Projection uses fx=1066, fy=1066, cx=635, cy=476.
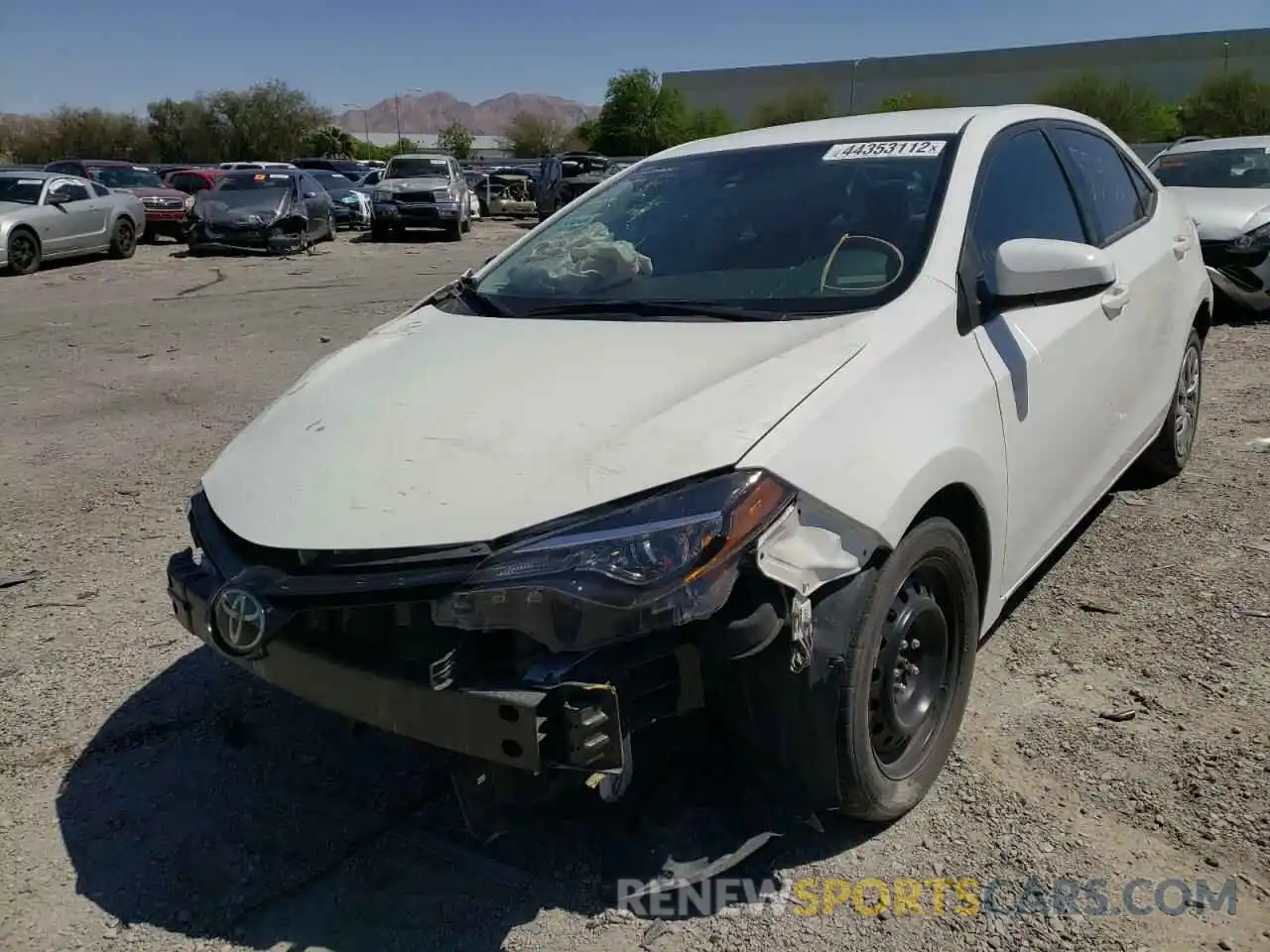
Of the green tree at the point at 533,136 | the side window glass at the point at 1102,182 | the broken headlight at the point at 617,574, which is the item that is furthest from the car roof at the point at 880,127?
the green tree at the point at 533,136

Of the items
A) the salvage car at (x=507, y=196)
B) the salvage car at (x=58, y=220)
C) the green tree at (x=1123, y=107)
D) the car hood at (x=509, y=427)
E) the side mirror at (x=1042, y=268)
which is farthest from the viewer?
the green tree at (x=1123, y=107)

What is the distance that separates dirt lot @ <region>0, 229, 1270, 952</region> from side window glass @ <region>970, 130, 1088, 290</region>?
4.41ft

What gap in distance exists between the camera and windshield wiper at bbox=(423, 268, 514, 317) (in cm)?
337

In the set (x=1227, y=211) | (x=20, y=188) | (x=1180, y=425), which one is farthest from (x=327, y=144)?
(x=1180, y=425)

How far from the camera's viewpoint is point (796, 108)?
72.5 meters

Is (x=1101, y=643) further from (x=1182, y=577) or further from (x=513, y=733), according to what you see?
(x=513, y=733)

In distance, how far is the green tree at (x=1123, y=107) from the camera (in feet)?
184

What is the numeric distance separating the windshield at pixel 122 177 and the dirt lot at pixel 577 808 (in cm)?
2031

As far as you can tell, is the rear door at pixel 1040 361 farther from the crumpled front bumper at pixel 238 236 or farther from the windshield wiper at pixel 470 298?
the crumpled front bumper at pixel 238 236

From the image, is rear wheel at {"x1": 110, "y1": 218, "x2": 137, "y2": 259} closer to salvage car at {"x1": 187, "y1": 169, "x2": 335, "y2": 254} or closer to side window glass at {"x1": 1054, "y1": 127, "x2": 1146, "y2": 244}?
salvage car at {"x1": 187, "y1": 169, "x2": 335, "y2": 254}

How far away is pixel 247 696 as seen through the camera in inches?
137

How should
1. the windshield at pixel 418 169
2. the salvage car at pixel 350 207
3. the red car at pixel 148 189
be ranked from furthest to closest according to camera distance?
the salvage car at pixel 350 207 → the windshield at pixel 418 169 → the red car at pixel 148 189

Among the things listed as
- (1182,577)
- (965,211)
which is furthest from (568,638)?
(1182,577)

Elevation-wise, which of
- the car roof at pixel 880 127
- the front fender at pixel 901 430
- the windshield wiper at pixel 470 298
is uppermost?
the car roof at pixel 880 127
